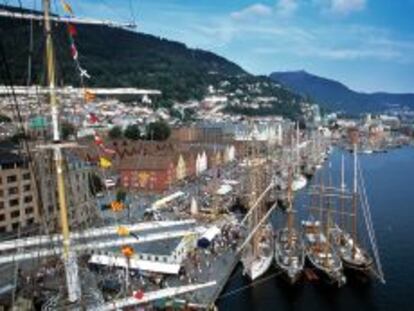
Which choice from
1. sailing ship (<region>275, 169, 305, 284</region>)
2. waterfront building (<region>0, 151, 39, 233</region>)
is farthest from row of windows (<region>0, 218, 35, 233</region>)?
sailing ship (<region>275, 169, 305, 284</region>)

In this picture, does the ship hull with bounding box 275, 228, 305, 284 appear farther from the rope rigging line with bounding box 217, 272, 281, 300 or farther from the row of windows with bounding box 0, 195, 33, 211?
the row of windows with bounding box 0, 195, 33, 211

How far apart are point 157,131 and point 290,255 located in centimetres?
5558

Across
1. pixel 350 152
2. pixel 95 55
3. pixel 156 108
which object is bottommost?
pixel 350 152

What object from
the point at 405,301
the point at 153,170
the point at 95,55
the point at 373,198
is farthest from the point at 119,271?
the point at 95,55

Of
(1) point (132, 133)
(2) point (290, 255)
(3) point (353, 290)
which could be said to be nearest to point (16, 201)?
(2) point (290, 255)

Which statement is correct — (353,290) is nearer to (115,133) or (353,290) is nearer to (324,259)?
(324,259)

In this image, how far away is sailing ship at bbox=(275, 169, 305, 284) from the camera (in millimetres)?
30109

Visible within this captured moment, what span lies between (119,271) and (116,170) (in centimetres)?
2979

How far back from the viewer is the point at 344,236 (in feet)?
116

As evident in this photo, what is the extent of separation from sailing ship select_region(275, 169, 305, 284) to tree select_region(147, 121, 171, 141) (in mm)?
49274

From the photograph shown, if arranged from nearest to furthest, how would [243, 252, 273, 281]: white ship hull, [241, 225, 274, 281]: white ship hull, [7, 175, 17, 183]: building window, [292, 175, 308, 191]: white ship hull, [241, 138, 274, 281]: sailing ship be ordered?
1. [243, 252, 273, 281]: white ship hull
2. [241, 225, 274, 281]: white ship hull
3. [241, 138, 274, 281]: sailing ship
4. [7, 175, 17, 183]: building window
5. [292, 175, 308, 191]: white ship hull

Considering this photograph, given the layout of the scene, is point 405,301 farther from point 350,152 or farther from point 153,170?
point 350,152

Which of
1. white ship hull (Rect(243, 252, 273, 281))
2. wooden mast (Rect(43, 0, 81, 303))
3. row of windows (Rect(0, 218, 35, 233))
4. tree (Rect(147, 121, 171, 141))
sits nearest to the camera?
wooden mast (Rect(43, 0, 81, 303))

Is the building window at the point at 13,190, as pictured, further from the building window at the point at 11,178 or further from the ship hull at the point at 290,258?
the ship hull at the point at 290,258
